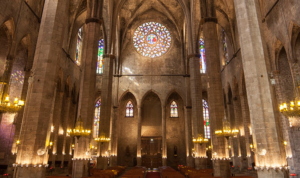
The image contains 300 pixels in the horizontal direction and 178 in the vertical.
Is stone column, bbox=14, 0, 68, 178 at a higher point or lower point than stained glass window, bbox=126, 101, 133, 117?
lower

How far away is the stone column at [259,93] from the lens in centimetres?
817

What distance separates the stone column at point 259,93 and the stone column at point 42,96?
8254mm

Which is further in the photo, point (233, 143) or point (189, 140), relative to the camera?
point (189, 140)

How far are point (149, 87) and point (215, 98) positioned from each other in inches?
649

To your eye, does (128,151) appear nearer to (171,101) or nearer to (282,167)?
(171,101)

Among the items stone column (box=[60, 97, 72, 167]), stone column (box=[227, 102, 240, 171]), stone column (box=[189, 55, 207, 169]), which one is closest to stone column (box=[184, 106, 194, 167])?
stone column (box=[227, 102, 240, 171])

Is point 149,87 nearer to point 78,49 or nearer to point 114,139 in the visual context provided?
point 114,139

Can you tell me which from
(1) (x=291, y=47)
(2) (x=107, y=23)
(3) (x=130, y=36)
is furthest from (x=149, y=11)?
(1) (x=291, y=47)

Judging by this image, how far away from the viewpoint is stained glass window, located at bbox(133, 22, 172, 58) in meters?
31.8

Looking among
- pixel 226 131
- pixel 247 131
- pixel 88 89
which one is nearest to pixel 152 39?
pixel 247 131

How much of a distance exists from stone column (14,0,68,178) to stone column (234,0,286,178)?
8254mm

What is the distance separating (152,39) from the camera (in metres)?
32.5

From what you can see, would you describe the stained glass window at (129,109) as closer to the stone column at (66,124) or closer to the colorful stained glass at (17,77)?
the stone column at (66,124)

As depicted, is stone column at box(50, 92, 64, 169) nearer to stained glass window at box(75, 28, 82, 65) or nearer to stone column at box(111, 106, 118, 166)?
stained glass window at box(75, 28, 82, 65)
